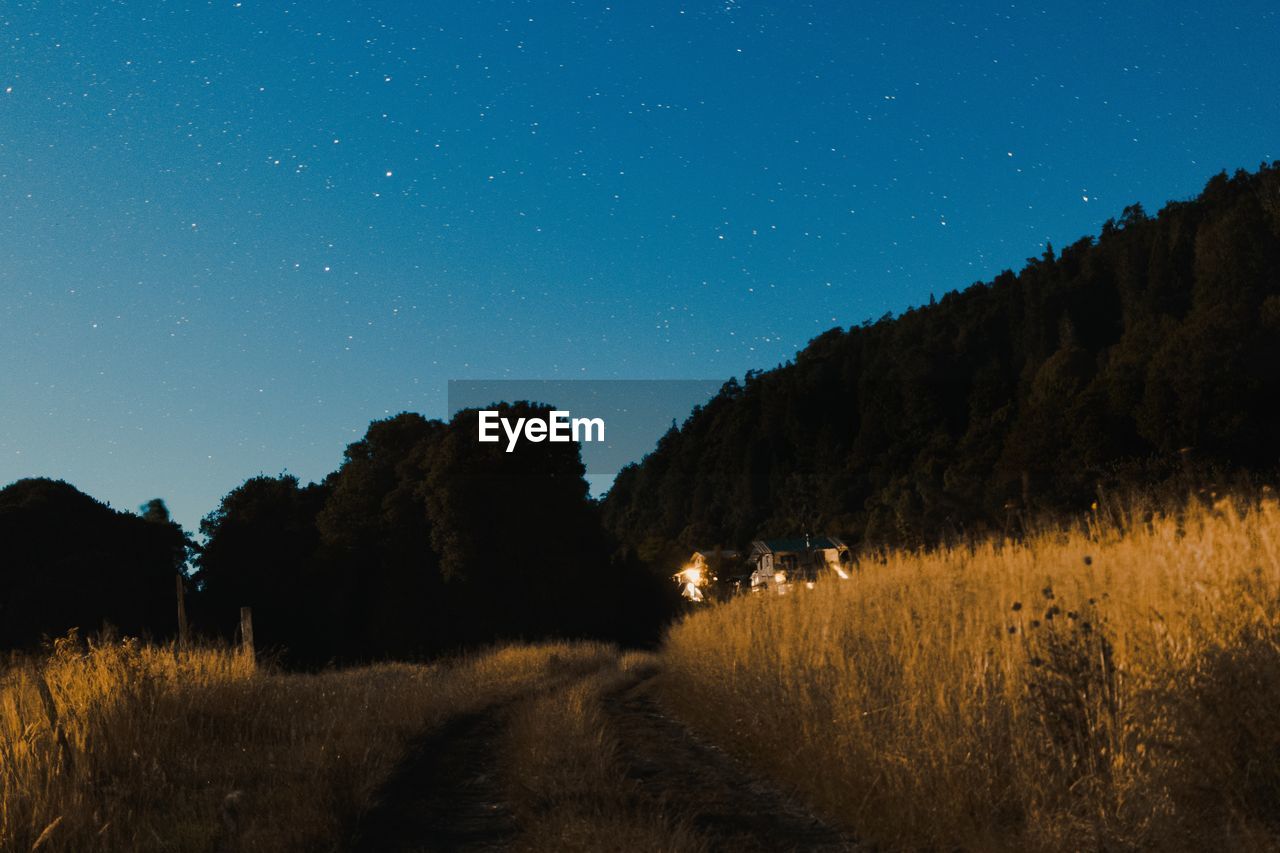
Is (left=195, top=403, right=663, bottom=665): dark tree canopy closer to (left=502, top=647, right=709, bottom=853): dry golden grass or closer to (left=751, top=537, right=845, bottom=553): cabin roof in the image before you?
(left=502, top=647, right=709, bottom=853): dry golden grass

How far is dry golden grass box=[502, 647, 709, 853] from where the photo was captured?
5719 millimetres

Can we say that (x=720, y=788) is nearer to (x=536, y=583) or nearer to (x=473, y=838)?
(x=473, y=838)

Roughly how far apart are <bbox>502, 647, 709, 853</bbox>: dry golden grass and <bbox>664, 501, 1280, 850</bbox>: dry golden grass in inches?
59.5

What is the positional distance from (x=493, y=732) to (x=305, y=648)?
30.2 metres

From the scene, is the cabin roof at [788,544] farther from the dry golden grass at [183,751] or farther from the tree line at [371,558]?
the dry golden grass at [183,751]

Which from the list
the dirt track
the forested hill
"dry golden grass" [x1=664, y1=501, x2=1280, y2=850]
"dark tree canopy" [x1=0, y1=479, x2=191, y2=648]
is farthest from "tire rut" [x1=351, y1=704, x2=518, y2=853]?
"dark tree canopy" [x1=0, y1=479, x2=191, y2=648]

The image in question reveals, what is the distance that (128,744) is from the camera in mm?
8820

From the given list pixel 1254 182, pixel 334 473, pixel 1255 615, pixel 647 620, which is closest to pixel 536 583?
pixel 647 620

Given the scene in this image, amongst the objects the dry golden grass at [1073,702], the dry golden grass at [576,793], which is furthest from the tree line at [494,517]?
the dry golden grass at [576,793]

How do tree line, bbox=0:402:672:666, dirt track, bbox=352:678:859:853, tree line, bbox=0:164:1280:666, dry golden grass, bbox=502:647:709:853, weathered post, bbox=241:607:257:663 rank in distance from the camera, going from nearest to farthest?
dry golden grass, bbox=502:647:709:853
dirt track, bbox=352:678:859:853
weathered post, bbox=241:607:257:663
tree line, bbox=0:164:1280:666
tree line, bbox=0:402:672:666

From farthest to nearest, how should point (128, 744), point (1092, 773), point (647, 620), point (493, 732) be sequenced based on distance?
point (647, 620) < point (493, 732) < point (128, 744) < point (1092, 773)

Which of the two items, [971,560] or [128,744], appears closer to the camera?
[128,744]

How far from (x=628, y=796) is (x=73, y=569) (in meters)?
33.2

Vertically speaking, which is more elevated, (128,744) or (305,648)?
(128,744)
